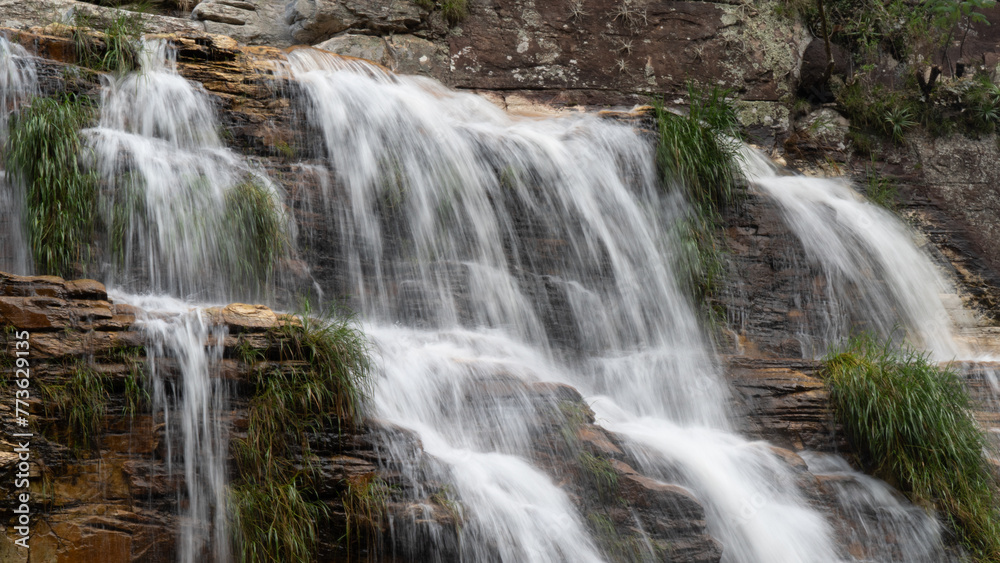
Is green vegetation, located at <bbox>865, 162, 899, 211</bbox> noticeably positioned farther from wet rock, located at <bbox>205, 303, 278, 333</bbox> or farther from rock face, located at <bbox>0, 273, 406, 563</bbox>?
wet rock, located at <bbox>205, 303, 278, 333</bbox>

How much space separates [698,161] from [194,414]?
4.63 metres

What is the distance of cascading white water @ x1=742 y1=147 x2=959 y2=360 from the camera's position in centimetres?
661

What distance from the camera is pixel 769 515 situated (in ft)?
14.3

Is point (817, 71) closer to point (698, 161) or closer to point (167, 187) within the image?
point (698, 161)

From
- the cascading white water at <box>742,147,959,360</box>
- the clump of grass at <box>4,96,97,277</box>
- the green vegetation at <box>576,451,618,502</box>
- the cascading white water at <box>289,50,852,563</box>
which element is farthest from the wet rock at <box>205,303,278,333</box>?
the cascading white water at <box>742,147,959,360</box>

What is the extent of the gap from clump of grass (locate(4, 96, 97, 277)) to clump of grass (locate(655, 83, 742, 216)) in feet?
14.3

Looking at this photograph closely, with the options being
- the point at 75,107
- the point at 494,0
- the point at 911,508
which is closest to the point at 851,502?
the point at 911,508

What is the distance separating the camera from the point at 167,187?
5047 mm

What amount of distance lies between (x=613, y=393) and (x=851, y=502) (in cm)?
160

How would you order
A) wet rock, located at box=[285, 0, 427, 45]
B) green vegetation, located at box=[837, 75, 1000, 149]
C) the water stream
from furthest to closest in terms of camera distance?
green vegetation, located at box=[837, 75, 1000, 149], wet rock, located at box=[285, 0, 427, 45], the water stream

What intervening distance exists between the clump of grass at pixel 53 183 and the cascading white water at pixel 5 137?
0.08m

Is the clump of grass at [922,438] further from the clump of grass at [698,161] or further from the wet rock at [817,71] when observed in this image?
the wet rock at [817,71]

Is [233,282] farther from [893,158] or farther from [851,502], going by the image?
[893,158]

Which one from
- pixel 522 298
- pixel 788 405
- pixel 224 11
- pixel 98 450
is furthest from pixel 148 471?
pixel 224 11
